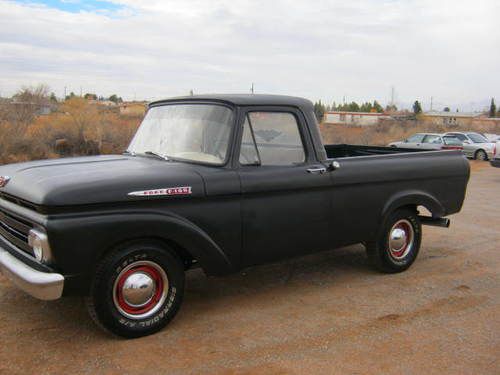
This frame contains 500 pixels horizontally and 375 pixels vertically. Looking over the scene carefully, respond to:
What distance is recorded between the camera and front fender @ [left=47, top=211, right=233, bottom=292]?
3.54m

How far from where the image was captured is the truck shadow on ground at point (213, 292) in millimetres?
4176

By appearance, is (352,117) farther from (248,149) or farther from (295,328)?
(295,328)

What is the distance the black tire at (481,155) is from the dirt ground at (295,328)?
66.0 ft

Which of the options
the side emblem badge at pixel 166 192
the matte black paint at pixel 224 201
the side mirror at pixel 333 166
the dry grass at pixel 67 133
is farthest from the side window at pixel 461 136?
the side emblem badge at pixel 166 192

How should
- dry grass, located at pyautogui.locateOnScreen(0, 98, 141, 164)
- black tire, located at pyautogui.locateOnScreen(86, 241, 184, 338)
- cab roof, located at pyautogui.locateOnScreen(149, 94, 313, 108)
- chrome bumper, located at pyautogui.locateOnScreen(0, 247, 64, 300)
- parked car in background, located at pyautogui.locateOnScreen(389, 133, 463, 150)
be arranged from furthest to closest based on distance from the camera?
1. parked car in background, located at pyautogui.locateOnScreen(389, 133, 463, 150)
2. dry grass, located at pyautogui.locateOnScreen(0, 98, 141, 164)
3. cab roof, located at pyautogui.locateOnScreen(149, 94, 313, 108)
4. black tire, located at pyautogui.locateOnScreen(86, 241, 184, 338)
5. chrome bumper, located at pyautogui.locateOnScreen(0, 247, 64, 300)

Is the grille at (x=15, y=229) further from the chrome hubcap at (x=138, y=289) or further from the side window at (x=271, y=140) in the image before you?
the side window at (x=271, y=140)

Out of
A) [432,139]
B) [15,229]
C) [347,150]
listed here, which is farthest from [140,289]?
[432,139]

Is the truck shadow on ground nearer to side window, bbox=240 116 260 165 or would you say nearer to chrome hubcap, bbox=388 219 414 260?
chrome hubcap, bbox=388 219 414 260

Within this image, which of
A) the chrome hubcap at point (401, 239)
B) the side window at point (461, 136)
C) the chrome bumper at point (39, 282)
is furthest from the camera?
the side window at point (461, 136)

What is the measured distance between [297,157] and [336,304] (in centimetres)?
142

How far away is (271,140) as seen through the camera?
4.72m

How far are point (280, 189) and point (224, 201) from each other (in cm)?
59

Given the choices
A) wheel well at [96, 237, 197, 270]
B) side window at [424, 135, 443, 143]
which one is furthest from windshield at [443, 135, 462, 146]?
wheel well at [96, 237, 197, 270]

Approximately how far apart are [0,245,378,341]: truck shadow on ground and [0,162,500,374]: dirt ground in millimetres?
11
